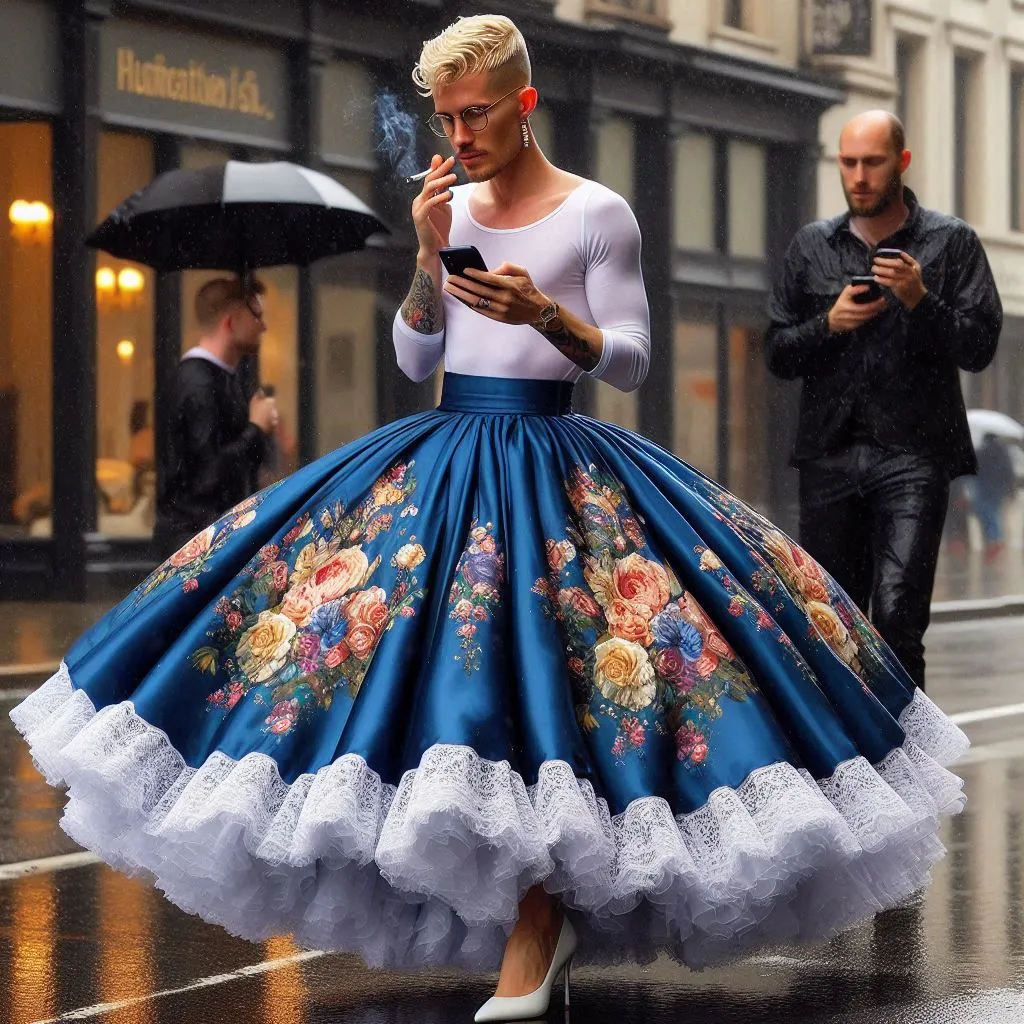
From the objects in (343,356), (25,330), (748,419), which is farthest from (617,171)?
(25,330)

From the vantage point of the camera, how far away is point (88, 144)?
17.4 m

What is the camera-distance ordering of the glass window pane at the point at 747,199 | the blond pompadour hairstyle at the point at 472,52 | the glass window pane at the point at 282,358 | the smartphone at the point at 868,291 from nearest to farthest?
1. the blond pompadour hairstyle at the point at 472,52
2. the smartphone at the point at 868,291
3. the glass window pane at the point at 282,358
4. the glass window pane at the point at 747,199

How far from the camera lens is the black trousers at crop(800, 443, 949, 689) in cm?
656

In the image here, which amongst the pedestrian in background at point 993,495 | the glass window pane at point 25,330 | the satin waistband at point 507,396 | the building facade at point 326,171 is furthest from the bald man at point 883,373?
the pedestrian in background at point 993,495

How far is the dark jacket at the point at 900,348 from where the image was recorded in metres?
6.68

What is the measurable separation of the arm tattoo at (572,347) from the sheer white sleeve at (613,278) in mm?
93

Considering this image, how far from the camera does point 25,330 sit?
17.2 metres

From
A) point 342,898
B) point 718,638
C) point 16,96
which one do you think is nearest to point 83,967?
point 342,898

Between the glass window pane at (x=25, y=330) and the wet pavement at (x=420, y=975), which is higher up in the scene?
the glass window pane at (x=25, y=330)

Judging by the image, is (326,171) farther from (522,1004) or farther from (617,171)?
(522,1004)

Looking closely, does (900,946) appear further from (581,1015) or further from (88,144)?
(88,144)

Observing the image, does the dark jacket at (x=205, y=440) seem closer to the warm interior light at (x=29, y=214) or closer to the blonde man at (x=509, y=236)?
the blonde man at (x=509, y=236)

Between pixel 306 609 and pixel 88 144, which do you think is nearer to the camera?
pixel 306 609

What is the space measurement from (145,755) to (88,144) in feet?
45.0
